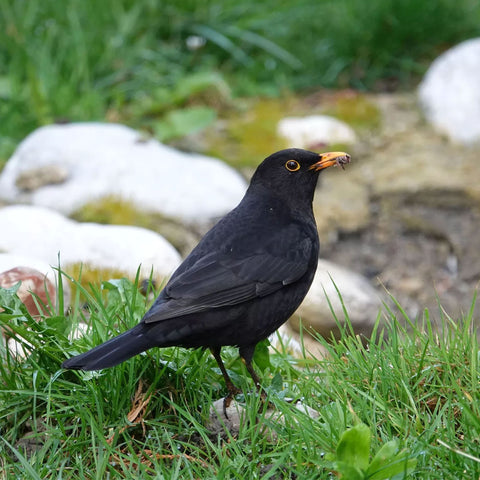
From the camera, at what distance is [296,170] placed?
4059 millimetres

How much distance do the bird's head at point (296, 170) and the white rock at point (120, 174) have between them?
5.90ft

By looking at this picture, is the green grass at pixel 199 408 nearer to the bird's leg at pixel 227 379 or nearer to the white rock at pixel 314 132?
the bird's leg at pixel 227 379

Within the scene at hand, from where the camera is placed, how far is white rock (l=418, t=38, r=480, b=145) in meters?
6.91

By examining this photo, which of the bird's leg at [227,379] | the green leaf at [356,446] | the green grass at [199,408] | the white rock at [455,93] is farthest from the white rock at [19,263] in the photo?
the white rock at [455,93]

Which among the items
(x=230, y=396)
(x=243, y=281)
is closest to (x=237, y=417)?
(x=230, y=396)

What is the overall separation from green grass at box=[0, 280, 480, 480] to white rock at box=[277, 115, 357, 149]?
317 cm

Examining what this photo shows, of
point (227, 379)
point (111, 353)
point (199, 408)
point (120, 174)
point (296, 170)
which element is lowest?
point (199, 408)

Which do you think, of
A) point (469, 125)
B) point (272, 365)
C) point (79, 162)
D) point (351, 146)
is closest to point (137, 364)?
point (272, 365)

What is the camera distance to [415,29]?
761 cm

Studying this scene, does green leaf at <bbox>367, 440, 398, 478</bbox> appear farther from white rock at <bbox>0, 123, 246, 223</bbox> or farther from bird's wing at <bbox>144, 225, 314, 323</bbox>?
white rock at <bbox>0, 123, 246, 223</bbox>

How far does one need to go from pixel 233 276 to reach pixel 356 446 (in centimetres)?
107

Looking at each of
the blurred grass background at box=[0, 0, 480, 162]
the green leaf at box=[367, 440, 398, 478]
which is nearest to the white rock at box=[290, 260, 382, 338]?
the green leaf at box=[367, 440, 398, 478]

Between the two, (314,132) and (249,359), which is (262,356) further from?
(314,132)

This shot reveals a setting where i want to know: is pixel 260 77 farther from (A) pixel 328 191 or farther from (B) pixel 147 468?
(B) pixel 147 468
